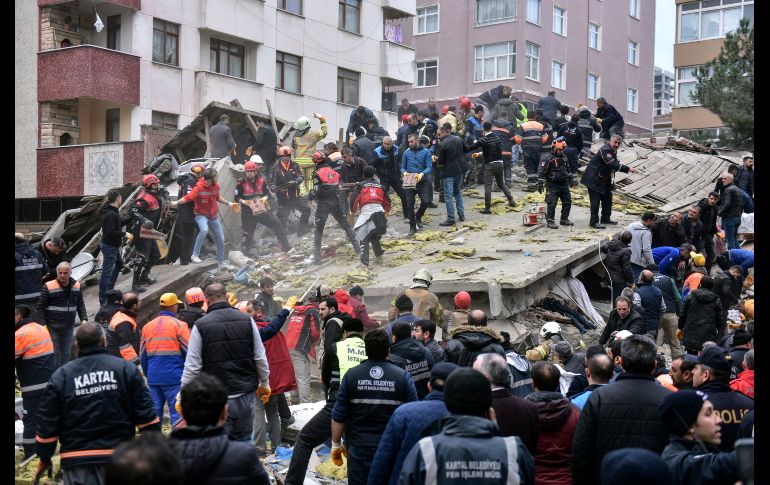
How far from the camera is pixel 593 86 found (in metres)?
47.1

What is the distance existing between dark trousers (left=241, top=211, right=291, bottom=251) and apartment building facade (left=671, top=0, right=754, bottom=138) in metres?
27.6

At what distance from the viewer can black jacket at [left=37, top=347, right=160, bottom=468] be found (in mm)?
6285

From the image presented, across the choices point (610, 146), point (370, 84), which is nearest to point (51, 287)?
point (610, 146)

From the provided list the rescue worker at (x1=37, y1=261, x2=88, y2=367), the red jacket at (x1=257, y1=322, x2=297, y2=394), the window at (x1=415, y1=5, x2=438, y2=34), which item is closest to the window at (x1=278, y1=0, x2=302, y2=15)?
the window at (x1=415, y1=5, x2=438, y2=34)

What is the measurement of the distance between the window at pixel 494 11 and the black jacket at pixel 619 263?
2956 cm

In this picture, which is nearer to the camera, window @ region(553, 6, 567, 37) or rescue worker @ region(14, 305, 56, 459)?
rescue worker @ region(14, 305, 56, 459)

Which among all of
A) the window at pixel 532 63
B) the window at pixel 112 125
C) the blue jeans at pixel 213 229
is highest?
the window at pixel 532 63

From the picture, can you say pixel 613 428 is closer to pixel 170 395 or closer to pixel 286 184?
pixel 170 395

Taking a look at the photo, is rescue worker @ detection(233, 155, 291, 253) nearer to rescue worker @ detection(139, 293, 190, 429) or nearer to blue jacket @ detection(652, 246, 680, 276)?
blue jacket @ detection(652, 246, 680, 276)

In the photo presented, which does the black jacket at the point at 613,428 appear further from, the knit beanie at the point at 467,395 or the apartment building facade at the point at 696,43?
the apartment building facade at the point at 696,43

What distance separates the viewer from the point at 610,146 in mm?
17188

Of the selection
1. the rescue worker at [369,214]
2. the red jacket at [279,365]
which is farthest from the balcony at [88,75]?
the red jacket at [279,365]

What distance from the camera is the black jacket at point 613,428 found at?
5.45m

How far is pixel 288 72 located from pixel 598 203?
17.7m
